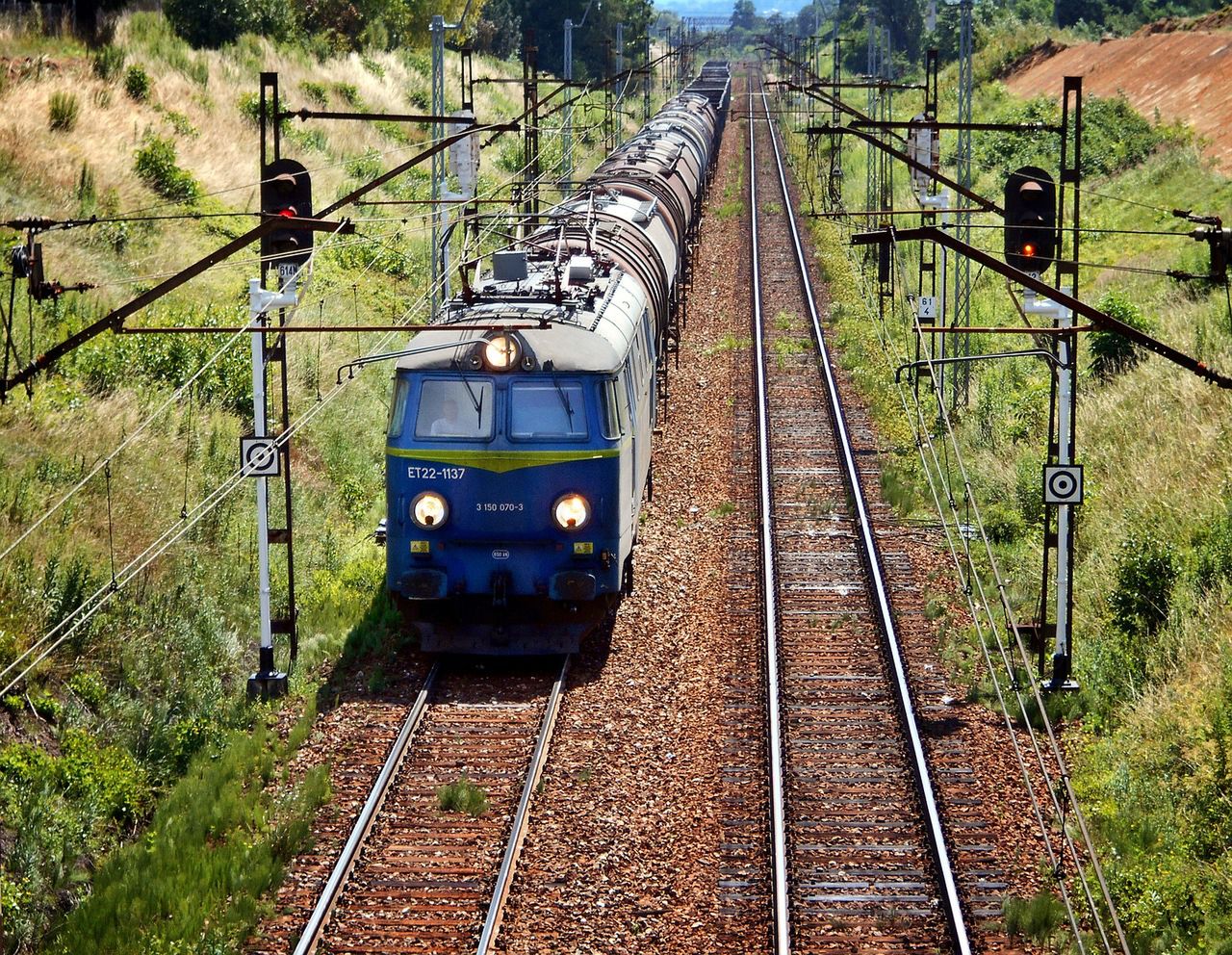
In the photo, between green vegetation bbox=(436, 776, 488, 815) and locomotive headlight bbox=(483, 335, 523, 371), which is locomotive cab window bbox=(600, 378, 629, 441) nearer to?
locomotive headlight bbox=(483, 335, 523, 371)

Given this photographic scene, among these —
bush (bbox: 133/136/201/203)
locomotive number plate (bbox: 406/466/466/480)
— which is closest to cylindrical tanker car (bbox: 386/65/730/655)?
locomotive number plate (bbox: 406/466/466/480)

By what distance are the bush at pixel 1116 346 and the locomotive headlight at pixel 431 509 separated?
13.0 meters

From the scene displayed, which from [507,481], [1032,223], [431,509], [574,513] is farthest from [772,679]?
[1032,223]

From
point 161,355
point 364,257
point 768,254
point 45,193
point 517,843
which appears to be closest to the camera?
point 517,843

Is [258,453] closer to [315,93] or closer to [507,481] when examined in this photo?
[507,481]

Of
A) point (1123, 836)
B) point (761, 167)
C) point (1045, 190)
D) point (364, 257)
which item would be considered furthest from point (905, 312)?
point (761, 167)

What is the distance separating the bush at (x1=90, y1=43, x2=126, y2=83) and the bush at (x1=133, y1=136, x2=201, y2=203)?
5088 millimetres

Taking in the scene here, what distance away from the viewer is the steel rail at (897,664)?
9711 mm

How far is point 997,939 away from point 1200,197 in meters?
27.8

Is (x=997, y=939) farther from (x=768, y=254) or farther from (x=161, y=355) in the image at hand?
(x=768, y=254)

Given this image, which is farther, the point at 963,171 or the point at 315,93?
the point at 315,93

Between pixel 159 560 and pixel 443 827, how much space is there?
207 inches

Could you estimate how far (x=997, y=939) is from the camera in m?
9.41

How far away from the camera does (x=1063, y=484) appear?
13.5 meters
